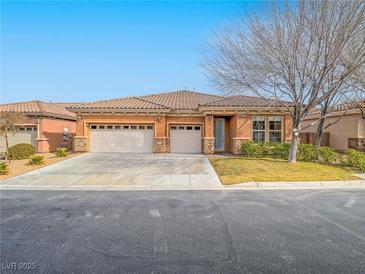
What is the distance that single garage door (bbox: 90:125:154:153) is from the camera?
19516 mm

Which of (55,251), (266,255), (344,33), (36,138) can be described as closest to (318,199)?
(266,255)

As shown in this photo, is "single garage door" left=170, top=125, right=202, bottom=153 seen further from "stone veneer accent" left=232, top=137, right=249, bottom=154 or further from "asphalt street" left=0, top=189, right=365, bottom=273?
"asphalt street" left=0, top=189, right=365, bottom=273

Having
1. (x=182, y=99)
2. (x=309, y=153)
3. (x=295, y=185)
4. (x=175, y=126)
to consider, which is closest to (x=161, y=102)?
(x=182, y=99)

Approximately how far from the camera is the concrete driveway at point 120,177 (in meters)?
9.21

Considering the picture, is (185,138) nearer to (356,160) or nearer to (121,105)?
(121,105)

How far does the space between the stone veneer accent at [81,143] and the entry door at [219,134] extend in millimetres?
10833

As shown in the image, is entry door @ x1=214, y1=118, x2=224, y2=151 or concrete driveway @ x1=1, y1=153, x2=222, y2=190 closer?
concrete driveway @ x1=1, y1=153, x2=222, y2=190

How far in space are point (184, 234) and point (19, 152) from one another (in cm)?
1610

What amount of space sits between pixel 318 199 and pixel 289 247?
3.92 meters

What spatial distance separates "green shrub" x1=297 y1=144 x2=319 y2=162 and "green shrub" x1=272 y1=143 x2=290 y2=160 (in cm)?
90

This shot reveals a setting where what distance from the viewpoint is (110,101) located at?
2114 centimetres

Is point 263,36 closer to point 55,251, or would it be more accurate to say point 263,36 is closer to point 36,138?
point 55,251

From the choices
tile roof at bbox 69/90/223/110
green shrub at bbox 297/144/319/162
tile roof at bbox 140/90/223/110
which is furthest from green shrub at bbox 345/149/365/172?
tile roof at bbox 140/90/223/110

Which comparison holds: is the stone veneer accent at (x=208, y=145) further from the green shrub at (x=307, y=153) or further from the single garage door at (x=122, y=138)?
the green shrub at (x=307, y=153)
